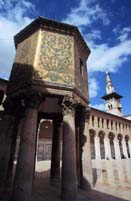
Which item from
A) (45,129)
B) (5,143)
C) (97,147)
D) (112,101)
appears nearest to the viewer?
(5,143)

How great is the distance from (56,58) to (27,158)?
3.88 metres

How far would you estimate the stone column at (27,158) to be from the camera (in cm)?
419

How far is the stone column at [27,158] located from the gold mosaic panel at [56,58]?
1.09m

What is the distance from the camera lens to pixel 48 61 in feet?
19.4

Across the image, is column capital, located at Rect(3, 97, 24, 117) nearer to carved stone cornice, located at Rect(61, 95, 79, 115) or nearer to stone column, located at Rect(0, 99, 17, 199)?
stone column, located at Rect(0, 99, 17, 199)

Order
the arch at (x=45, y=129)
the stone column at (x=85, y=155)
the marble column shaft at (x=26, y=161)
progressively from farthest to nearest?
the arch at (x=45, y=129), the stone column at (x=85, y=155), the marble column shaft at (x=26, y=161)

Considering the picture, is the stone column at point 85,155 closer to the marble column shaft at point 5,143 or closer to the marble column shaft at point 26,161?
the marble column shaft at point 26,161

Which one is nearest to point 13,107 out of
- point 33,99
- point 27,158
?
point 33,99

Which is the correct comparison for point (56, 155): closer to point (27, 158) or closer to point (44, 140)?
point (27, 158)

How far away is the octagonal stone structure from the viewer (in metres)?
5.61

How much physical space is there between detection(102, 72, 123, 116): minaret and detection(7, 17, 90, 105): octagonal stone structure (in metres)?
48.0

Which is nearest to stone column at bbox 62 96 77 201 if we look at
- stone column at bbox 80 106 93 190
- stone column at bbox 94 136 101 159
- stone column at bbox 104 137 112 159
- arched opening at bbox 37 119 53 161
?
stone column at bbox 80 106 93 190

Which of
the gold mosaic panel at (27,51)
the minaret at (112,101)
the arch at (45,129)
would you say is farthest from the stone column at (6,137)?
the minaret at (112,101)

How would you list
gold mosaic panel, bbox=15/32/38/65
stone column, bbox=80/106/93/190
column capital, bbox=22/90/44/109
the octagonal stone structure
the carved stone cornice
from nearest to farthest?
column capital, bbox=22/90/44/109 → the carved stone cornice → the octagonal stone structure → stone column, bbox=80/106/93/190 → gold mosaic panel, bbox=15/32/38/65
